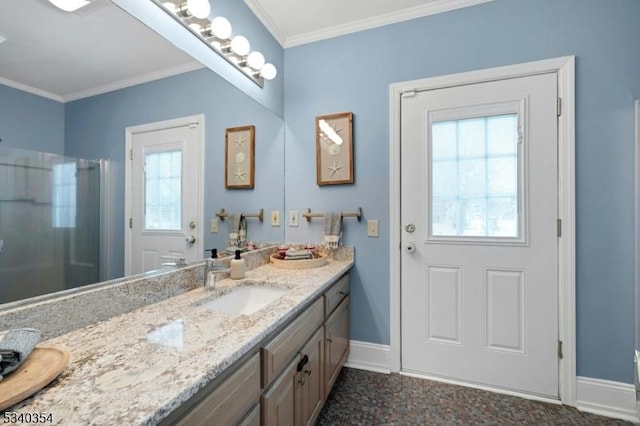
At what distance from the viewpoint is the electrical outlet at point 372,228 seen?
2.10 meters

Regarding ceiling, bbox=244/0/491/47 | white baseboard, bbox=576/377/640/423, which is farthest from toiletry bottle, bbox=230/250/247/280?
white baseboard, bbox=576/377/640/423

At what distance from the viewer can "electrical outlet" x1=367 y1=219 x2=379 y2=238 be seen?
6.88ft

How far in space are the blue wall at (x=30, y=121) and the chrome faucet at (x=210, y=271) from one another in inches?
30.0

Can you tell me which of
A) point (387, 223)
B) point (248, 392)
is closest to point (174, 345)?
point (248, 392)

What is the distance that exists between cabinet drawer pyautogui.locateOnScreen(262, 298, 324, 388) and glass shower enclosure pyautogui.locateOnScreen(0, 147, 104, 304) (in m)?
0.68

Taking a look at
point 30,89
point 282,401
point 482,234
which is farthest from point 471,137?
point 30,89

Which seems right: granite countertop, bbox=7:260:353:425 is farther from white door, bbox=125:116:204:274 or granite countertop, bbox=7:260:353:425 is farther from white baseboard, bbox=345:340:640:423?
white baseboard, bbox=345:340:640:423

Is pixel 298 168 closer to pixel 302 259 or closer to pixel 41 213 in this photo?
pixel 302 259

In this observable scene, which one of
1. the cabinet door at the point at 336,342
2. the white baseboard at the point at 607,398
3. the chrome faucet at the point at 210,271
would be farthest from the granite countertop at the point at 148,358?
the white baseboard at the point at 607,398

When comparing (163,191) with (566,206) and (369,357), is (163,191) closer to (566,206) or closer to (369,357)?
(369,357)

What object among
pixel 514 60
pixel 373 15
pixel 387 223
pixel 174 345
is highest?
pixel 373 15

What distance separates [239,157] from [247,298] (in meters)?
0.87

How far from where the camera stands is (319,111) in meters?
2.25

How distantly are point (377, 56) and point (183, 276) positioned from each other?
1931 millimetres
